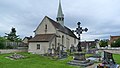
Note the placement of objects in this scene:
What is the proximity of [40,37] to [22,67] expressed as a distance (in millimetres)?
24048

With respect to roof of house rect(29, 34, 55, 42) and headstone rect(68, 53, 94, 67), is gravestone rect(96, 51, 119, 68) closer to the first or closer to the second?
headstone rect(68, 53, 94, 67)

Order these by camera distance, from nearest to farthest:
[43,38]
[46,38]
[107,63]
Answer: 1. [107,63]
2. [46,38]
3. [43,38]

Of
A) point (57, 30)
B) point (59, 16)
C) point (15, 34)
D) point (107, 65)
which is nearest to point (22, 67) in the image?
point (107, 65)

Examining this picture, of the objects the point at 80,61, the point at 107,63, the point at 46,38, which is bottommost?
the point at 80,61

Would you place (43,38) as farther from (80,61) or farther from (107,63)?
(107,63)

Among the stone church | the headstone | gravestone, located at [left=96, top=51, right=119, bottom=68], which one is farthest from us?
the stone church

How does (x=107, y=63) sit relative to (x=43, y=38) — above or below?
below

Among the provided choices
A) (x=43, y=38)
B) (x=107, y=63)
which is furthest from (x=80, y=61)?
(x=43, y=38)

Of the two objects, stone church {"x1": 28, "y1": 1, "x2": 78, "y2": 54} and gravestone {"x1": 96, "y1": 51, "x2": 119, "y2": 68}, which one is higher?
stone church {"x1": 28, "y1": 1, "x2": 78, "y2": 54}

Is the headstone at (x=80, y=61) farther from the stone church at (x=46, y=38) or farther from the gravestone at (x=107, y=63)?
the stone church at (x=46, y=38)

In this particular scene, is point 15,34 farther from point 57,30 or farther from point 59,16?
point 57,30

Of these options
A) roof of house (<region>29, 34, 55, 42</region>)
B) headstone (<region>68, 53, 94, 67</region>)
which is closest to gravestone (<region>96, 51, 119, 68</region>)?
headstone (<region>68, 53, 94, 67</region>)

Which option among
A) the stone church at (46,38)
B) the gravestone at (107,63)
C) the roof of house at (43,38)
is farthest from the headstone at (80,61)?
the roof of house at (43,38)

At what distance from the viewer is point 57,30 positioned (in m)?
39.9
